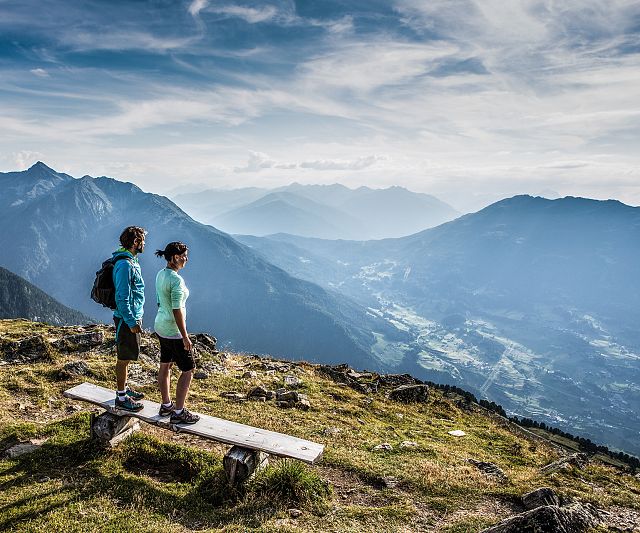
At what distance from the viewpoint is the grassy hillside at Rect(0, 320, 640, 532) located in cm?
843

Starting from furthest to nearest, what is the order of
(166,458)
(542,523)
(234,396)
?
(234,396)
(166,458)
(542,523)

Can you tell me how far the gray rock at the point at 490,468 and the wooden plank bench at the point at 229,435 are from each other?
7306 millimetres

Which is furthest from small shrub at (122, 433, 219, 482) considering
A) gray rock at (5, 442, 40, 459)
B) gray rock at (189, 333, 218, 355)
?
gray rock at (189, 333, 218, 355)

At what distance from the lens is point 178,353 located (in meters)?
10.0

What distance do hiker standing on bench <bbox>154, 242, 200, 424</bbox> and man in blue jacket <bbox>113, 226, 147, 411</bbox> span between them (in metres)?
0.64

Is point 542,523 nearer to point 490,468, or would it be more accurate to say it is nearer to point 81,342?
point 490,468

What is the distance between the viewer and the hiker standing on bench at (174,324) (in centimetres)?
966

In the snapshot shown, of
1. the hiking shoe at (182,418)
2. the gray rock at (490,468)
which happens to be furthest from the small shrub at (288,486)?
the gray rock at (490,468)

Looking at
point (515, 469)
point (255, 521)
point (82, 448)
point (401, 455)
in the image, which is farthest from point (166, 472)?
point (515, 469)

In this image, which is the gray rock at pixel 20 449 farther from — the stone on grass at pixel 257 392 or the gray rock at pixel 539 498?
the gray rock at pixel 539 498

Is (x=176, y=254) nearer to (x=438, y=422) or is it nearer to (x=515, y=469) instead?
(x=515, y=469)

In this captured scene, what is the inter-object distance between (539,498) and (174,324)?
1027 cm

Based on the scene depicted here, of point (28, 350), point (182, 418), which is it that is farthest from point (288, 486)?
point (28, 350)

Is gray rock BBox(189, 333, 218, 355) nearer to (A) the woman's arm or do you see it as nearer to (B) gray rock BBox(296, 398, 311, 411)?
(B) gray rock BBox(296, 398, 311, 411)
